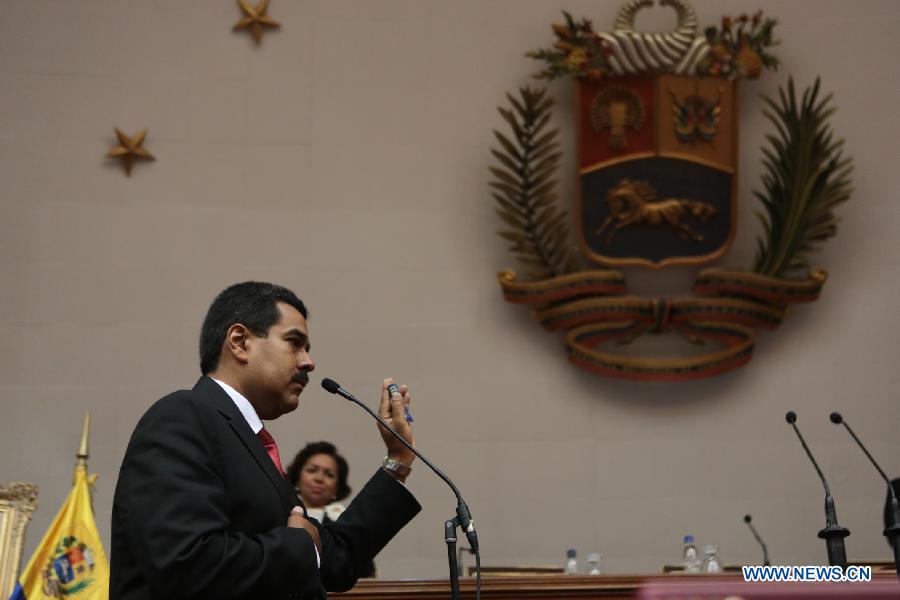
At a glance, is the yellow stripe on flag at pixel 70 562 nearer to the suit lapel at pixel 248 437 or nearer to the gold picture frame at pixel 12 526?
the gold picture frame at pixel 12 526

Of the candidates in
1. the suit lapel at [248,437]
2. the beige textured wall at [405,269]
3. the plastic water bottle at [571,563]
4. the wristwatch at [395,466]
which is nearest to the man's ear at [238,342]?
the suit lapel at [248,437]

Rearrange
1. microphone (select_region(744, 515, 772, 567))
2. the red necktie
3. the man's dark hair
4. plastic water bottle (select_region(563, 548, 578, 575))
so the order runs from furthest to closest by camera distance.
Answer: microphone (select_region(744, 515, 772, 567)), plastic water bottle (select_region(563, 548, 578, 575)), the man's dark hair, the red necktie

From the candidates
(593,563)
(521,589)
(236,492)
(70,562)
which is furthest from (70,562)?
(236,492)

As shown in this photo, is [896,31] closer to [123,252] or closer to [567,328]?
[567,328]

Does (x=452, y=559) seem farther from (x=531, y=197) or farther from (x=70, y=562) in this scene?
(x=531, y=197)

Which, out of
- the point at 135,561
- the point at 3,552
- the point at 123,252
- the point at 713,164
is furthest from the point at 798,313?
the point at 135,561

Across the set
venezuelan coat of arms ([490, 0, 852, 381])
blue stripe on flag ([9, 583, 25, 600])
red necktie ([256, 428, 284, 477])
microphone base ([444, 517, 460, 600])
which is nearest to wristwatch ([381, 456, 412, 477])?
microphone base ([444, 517, 460, 600])

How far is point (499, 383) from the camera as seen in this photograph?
6895 mm

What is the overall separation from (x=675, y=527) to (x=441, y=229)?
6.59 feet

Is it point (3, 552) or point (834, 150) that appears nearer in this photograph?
point (3, 552)

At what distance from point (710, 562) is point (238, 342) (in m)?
3.53

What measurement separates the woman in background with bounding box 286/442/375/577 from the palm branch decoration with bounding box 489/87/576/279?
1574 millimetres

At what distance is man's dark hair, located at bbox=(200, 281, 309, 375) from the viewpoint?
3.03 m

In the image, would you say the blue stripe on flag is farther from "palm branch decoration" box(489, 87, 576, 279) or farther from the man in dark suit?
"palm branch decoration" box(489, 87, 576, 279)
